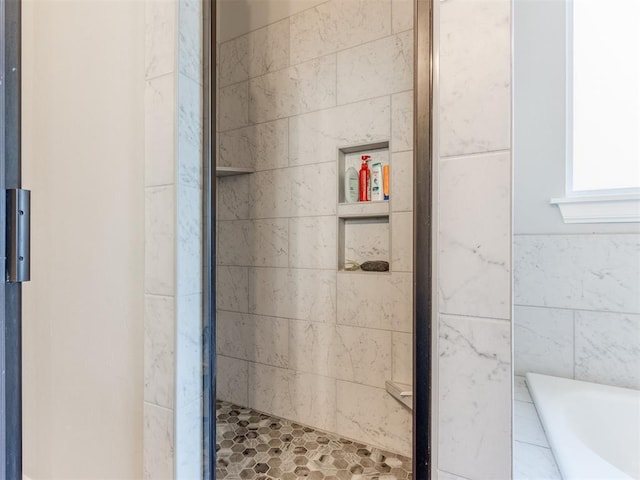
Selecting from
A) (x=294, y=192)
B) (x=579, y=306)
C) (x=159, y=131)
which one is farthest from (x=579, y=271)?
(x=159, y=131)

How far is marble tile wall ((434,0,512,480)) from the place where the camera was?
0.54 meters

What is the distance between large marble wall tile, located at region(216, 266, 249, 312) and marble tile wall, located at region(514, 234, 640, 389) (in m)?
0.97

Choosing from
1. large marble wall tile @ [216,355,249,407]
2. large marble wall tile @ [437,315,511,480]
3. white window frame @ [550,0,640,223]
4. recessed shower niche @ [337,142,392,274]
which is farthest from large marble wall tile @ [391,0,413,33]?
large marble wall tile @ [216,355,249,407]

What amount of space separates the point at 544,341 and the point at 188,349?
1.04 meters

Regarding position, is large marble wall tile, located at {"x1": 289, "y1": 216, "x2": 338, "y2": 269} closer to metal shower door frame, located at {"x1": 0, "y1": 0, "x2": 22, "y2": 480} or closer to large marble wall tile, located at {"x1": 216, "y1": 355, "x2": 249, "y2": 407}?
large marble wall tile, located at {"x1": 216, "y1": 355, "x2": 249, "y2": 407}

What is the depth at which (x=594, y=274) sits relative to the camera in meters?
0.95

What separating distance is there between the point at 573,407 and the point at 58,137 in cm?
176

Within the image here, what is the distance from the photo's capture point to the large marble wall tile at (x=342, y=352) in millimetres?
1177

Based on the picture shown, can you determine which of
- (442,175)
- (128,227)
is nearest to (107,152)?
(128,227)

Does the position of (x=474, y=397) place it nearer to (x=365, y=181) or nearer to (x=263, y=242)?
(x=365, y=181)

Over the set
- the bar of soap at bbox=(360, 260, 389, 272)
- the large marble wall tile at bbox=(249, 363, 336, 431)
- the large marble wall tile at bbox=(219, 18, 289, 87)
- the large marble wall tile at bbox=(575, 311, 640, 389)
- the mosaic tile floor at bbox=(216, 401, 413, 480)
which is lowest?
the mosaic tile floor at bbox=(216, 401, 413, 480)

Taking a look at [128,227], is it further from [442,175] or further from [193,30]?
[442,175]

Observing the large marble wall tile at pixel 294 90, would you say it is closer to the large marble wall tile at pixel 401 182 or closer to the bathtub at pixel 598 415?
the large marble wall tile at pixel 401 182

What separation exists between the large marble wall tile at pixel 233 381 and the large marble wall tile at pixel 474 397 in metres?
0.80
